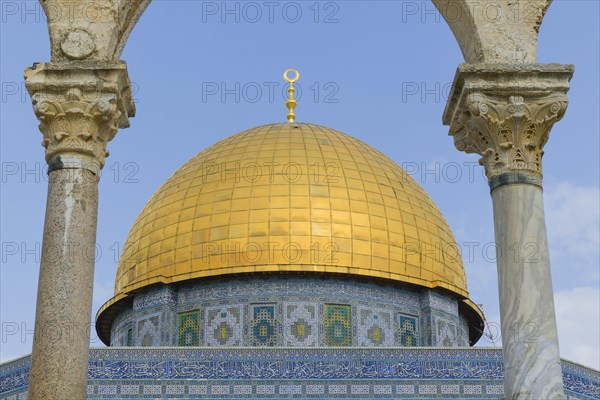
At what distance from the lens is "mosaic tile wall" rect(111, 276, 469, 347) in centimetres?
1872

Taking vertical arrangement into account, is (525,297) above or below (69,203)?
below

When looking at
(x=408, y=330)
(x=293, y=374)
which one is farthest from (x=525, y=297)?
(x=408, y=330)

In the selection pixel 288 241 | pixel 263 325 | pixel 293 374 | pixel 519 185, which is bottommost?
pixel 519 185

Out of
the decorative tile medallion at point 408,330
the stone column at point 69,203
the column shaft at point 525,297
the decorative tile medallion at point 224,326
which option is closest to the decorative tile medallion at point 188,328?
the decorative tile medallion at point 224,326

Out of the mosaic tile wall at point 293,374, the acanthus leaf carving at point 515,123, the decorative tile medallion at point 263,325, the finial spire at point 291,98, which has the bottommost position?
the acanthus leaf carving at point 515,123

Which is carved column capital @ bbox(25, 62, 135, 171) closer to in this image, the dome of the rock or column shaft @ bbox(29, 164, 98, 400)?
column shaft @ bbox(29, 164, 98, 400)

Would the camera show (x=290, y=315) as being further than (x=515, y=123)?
Yes

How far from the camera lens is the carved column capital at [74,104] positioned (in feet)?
27.7

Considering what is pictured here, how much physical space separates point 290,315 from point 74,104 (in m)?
10.8

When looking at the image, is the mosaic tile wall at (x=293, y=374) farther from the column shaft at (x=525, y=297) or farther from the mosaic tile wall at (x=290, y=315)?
the column shaft at (x=525, y=297)

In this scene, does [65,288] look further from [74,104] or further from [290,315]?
[290,315]

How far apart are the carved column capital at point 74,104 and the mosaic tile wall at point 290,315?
1026 centimetres

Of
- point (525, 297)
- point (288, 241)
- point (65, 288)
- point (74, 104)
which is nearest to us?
point (65, 288)

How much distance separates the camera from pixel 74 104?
8.45 meters
